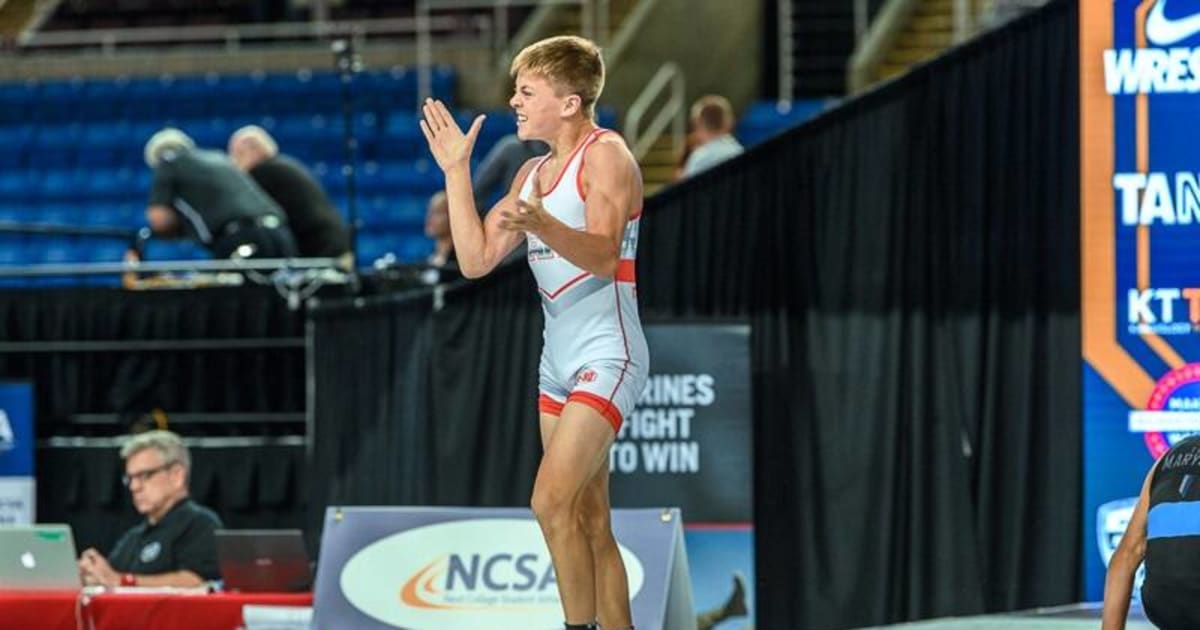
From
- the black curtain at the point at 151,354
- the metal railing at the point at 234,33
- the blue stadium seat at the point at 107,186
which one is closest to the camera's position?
the black curtain at the point at 151,354

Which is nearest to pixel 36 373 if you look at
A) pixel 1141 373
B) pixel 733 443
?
pixel 733 443

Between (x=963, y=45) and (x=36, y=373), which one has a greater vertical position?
(x=963, y=45)

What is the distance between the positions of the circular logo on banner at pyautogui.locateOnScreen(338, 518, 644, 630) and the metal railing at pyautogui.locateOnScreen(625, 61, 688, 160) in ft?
26.7

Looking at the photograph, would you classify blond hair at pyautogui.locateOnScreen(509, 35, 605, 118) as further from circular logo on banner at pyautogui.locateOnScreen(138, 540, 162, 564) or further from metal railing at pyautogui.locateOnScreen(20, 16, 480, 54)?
metal railing at pyautogui.locateOnScreen(20, 16, 480, 54)

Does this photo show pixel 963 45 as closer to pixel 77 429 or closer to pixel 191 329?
pixel 191 329

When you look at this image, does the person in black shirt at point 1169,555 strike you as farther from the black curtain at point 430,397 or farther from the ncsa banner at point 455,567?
the black curtain at point 430,397

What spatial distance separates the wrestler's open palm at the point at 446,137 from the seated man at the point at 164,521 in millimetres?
2936

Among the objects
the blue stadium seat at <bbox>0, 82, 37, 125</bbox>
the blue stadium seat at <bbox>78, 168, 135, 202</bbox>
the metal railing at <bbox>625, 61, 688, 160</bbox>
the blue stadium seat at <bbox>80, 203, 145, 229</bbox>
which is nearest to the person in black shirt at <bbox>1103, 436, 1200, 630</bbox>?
the metal railing at <bbox>625, 61, 688, 160</bbox>

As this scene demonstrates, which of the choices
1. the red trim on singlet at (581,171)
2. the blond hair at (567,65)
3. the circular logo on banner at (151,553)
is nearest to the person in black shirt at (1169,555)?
the red trim on singlet at (581,171)

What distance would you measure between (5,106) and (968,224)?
11.1 m

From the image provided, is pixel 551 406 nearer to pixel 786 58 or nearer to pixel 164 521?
pixel 164 521

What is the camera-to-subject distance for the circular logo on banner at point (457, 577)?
261 inches

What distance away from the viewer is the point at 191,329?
1012 centimetres

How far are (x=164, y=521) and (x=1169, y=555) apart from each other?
4090 mm
